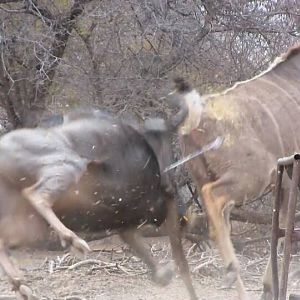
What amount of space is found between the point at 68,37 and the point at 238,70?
5.84ft

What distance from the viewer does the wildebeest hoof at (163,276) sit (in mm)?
6003

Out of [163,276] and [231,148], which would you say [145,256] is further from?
[231,148]

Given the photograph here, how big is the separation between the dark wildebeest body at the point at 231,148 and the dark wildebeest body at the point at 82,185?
479mm

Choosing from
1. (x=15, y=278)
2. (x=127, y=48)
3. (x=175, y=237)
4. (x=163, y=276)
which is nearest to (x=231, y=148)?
(x=175, y=237)

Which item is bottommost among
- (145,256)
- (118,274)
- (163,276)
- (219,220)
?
(118,274)

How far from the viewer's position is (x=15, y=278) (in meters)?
5.21

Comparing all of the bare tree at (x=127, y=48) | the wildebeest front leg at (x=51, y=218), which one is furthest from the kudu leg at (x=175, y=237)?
the bare tree at (x=127, y=48)

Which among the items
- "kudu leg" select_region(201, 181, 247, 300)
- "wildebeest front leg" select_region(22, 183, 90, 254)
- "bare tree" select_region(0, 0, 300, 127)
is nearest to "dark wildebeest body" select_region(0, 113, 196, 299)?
"wildebeest front leg" select_region(22, 183, 90, 254)

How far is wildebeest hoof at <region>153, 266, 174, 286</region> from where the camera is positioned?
6003 millimetres

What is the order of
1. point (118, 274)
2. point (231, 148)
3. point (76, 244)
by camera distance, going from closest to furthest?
1. point (76, 244)
2. point (231, 148)
3. point (118, 274)

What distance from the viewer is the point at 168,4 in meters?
8.51

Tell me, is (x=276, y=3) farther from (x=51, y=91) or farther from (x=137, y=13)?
(x=51, y=91)

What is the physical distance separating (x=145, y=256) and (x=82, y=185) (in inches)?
35.1

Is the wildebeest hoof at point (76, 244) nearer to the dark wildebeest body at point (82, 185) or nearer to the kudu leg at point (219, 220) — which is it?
the dark wildebeest body at point (82, 185)
